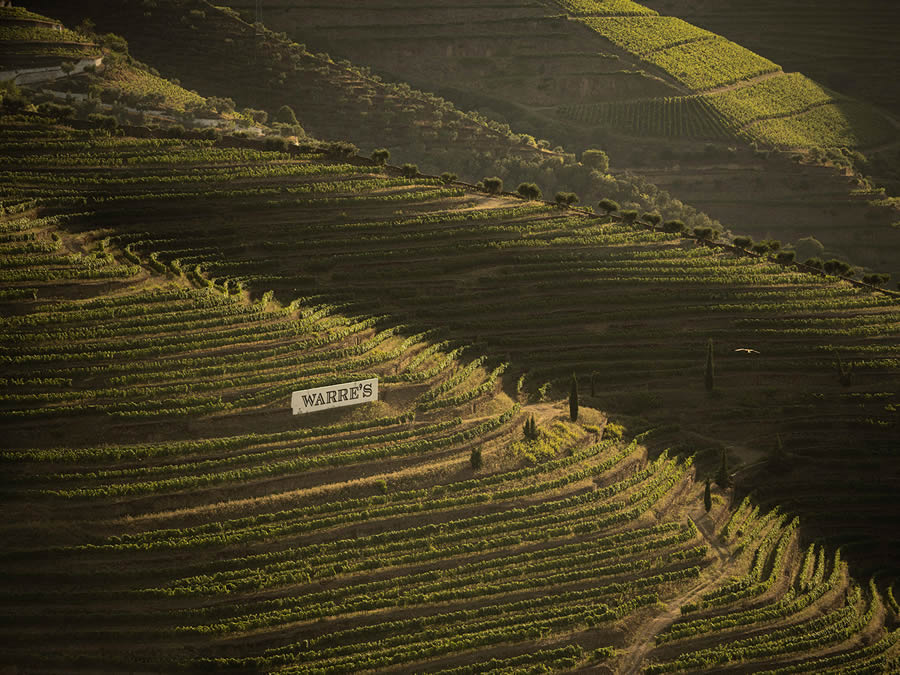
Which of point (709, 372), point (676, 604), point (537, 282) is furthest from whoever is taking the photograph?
point (537, 282)

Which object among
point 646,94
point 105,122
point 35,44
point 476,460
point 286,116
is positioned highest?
point 646,94

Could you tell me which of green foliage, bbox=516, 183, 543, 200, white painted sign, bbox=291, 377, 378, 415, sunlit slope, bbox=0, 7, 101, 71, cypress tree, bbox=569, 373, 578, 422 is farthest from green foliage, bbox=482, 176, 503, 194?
sunlit slope, bbox=0, 7, 101, 71

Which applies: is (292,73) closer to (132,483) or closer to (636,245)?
(636,245)

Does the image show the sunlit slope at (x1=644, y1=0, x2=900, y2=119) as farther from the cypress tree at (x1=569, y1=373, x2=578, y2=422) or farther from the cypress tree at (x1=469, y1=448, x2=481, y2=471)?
the cypress tree at (x1=469, y1=448, x2=481, y2=471)

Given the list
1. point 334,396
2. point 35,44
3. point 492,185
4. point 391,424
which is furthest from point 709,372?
point 35,44

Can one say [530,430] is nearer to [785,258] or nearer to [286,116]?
[785,258]

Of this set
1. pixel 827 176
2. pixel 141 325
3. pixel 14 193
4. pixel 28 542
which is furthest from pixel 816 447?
pixel 827 176

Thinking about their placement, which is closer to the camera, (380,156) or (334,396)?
(334,396)

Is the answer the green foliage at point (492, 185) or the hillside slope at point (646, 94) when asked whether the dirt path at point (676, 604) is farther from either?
the hillside slope at point (646, 94)
